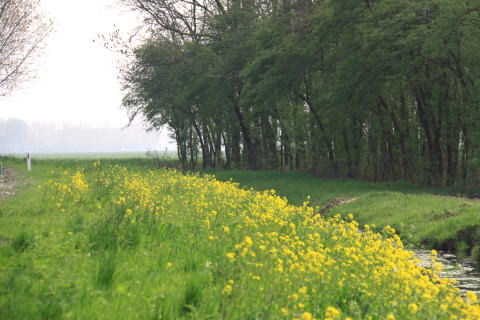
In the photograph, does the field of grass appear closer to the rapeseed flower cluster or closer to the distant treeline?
the rapeseed flower cluster

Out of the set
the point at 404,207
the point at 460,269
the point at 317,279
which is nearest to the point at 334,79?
the point at 404,207

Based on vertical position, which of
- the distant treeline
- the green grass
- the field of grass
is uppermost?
the distant treeline

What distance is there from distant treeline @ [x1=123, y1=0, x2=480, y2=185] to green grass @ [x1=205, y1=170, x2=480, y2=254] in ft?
10.9

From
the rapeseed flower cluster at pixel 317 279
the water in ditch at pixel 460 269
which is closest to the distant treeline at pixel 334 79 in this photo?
the water in ditch at pixel 460 269

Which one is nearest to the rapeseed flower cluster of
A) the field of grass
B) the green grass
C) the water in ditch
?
the field of grass

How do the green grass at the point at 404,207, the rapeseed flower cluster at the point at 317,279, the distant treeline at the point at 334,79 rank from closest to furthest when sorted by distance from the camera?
the rapeseed flower cluster at the point at 317,279, the green grass at the point at 404,207, the distant treeline at the point at 334,79

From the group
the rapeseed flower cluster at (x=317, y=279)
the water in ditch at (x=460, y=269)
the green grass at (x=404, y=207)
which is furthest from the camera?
the green grass at (x=404, y=207)

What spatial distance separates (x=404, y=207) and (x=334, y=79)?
12.5 m

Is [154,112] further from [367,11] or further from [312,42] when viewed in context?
[367,11]

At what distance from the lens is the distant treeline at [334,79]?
25375 millimetres

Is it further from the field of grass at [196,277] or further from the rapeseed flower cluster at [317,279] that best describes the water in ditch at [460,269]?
the field of grass at [196,277]

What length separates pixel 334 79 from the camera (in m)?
30.9

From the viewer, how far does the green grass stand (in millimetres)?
15758

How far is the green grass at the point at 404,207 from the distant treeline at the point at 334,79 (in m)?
3.33
